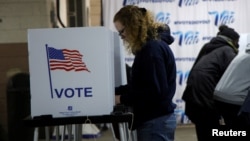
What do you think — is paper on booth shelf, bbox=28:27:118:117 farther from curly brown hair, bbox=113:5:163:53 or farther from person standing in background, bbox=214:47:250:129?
person standing in background, bbox=214:47:250:129

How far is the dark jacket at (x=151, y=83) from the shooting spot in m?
2.49

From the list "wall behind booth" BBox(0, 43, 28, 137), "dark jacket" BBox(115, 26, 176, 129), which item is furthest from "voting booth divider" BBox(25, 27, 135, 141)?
"wall behind booth" BBox(0, 43, 28, 137)

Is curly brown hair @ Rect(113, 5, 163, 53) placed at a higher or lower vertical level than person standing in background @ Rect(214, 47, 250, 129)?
higher

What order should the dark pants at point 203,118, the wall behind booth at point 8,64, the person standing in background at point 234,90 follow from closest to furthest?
the person standing in background at point 234,90 < the dark pants at point 203,118 < the wall behind booth at point 8,64

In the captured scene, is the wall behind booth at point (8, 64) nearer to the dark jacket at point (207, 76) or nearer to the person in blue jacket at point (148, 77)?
the dark jacket at point (207, 76)

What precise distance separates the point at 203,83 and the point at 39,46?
1873 mm

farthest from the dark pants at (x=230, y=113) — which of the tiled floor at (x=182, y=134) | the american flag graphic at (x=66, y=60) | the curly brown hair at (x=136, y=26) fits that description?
the tiled floor at (x=182, y=134)

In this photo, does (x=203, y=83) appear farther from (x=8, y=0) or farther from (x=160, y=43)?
(x=8, y=0)

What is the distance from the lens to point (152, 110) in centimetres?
259

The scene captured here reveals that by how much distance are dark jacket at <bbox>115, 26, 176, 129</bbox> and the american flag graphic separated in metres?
0.37

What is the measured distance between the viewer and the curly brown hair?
257 centimetres

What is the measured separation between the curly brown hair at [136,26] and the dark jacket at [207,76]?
1289mm

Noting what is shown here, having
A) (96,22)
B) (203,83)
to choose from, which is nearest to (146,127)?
(203,83)

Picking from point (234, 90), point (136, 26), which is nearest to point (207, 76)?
point (234, 90)
